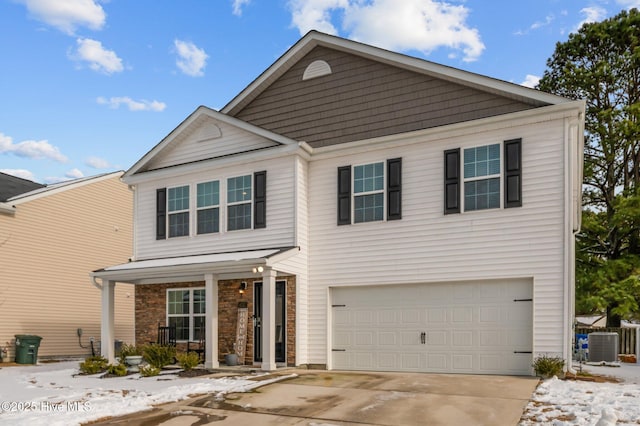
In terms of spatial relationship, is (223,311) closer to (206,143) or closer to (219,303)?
(219,303)

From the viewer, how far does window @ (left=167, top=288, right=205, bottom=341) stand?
15516 mm

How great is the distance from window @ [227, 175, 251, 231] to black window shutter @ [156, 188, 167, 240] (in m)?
2.20

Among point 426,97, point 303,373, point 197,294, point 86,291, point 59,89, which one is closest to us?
point 303,373

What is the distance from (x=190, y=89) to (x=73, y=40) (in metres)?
4.03

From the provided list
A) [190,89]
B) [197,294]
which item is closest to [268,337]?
[197,294]

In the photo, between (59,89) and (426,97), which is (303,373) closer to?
(426,97)

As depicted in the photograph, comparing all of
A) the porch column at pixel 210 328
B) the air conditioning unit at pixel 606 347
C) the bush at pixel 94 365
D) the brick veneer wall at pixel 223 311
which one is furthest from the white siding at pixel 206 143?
the air conditioning unit at pixel 606 347

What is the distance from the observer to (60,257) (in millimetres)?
20531

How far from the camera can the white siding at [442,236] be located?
11641 millimetres

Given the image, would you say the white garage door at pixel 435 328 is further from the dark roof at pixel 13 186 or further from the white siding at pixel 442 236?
the dark roof at pixel 13 186

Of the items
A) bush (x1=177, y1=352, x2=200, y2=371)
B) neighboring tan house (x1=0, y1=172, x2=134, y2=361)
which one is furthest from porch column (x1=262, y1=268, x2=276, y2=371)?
neighboring tan house (x1=0, y1=172, x2=134, y2=361)

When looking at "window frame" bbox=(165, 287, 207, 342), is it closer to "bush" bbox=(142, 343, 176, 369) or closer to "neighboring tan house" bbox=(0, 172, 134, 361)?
"bush" bbox=(142, 343, 176, 369)

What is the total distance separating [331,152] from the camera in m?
14.3

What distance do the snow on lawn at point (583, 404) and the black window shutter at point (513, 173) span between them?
366cm
